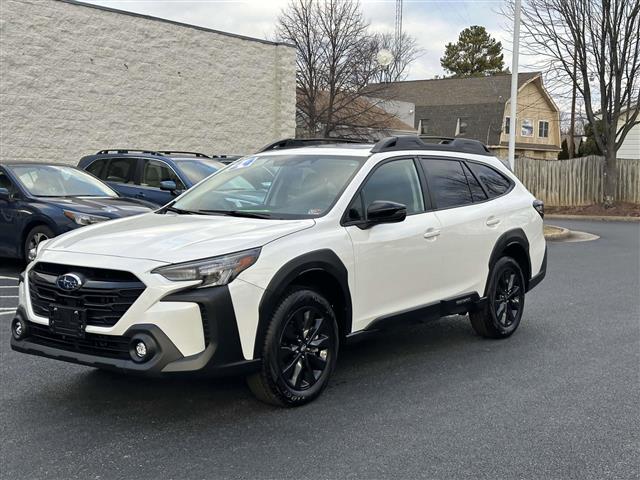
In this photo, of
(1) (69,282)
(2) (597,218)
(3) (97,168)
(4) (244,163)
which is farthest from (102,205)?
(2) (597,218)

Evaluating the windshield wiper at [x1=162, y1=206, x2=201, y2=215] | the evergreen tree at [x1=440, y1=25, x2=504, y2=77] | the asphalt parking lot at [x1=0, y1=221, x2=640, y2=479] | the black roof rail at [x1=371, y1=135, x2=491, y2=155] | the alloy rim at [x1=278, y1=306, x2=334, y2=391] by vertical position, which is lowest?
the asphalt parking lot at [x1=0, y1=221, x2=640, y2=479]

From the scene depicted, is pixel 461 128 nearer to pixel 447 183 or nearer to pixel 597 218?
pixel 597 218

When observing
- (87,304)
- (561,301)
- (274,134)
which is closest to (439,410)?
(87,304)

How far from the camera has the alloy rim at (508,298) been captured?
666cm

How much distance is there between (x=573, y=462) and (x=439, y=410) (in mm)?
1000

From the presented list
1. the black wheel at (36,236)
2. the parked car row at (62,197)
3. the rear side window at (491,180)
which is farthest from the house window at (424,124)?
the rear side window at (491,180)

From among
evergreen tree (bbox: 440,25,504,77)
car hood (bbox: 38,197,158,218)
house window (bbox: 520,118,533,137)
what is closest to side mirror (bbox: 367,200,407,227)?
car hood (bbox: 38,197,158,218)

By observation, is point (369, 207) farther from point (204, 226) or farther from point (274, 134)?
point (274, 134)

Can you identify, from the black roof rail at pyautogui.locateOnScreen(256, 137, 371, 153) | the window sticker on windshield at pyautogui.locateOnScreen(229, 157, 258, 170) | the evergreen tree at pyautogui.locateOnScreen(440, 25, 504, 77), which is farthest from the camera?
the evergreen tree at pyautogui.locateOnScreen(440, 25, 504, 77)

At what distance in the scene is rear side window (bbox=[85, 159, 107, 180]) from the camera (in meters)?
12.5

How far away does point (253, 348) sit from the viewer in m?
4.24

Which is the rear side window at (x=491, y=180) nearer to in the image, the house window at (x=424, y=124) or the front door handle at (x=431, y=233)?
the front door handle at (x=431, y=233)

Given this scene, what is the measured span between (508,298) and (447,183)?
141 cm

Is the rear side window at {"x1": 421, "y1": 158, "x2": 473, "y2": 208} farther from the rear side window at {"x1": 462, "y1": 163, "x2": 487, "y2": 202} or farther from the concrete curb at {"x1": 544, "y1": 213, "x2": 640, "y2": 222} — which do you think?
the concrete curb at {"x1": 544, "y1": 213, "x2": 640, "y2": 222}
